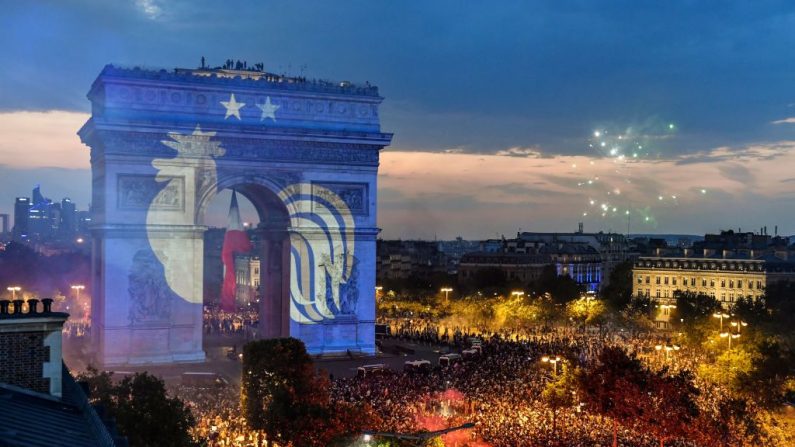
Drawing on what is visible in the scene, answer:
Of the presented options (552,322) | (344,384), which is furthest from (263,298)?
(552,322)

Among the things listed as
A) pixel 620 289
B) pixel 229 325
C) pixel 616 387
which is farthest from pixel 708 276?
pixel 616 387

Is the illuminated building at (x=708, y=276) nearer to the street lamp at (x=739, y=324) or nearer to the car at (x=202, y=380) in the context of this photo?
the street lamp at (x=739, y=324)

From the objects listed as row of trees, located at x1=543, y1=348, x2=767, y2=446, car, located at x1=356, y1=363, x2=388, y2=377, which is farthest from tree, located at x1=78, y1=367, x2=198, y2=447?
car, located at x1=356, y1=363, x2=388, y2=377

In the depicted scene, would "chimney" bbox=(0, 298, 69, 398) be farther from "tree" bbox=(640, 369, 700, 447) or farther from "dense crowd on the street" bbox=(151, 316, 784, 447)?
"tree" bbox=(640, 369, 700, 447)

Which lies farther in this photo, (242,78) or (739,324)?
(739,324)

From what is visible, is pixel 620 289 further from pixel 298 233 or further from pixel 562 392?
pixel 562 392

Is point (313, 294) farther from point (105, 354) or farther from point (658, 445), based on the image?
point (658, 445)

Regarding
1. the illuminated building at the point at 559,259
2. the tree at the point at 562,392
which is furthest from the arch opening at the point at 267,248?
the illuminated building at the point at 559,259
